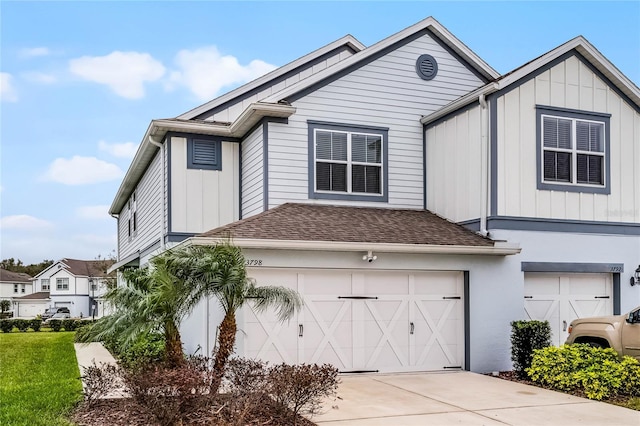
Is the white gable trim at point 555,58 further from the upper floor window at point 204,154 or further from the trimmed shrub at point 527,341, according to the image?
the upper floor window at point 204,154

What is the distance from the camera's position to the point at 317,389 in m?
8.60

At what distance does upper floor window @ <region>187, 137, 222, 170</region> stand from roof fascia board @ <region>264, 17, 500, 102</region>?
212cm

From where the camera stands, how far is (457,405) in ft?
34.0

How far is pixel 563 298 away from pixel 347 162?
573 centimetres

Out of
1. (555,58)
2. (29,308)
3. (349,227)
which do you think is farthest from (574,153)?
(29,308)

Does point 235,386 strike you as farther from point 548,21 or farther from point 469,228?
point 548,21

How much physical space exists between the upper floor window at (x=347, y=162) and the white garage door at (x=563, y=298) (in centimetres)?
401

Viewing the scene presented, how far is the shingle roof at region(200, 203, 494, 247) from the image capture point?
1287 centimetres

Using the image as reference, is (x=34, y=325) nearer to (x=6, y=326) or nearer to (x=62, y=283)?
(x=6, y=326)

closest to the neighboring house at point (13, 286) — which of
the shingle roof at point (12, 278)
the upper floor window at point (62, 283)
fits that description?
the shingle roof at point (12, 278)

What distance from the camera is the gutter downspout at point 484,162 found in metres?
14.3

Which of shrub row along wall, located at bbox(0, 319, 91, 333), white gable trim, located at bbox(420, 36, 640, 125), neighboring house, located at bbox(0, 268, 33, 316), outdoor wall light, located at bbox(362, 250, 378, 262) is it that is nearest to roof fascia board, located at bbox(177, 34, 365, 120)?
white gable trim, located at bbox(420, 36, 640, 125)

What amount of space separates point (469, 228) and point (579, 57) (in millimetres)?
4711

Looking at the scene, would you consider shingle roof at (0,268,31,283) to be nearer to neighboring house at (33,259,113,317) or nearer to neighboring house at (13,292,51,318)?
neighboring house at (13,292,51,318)
